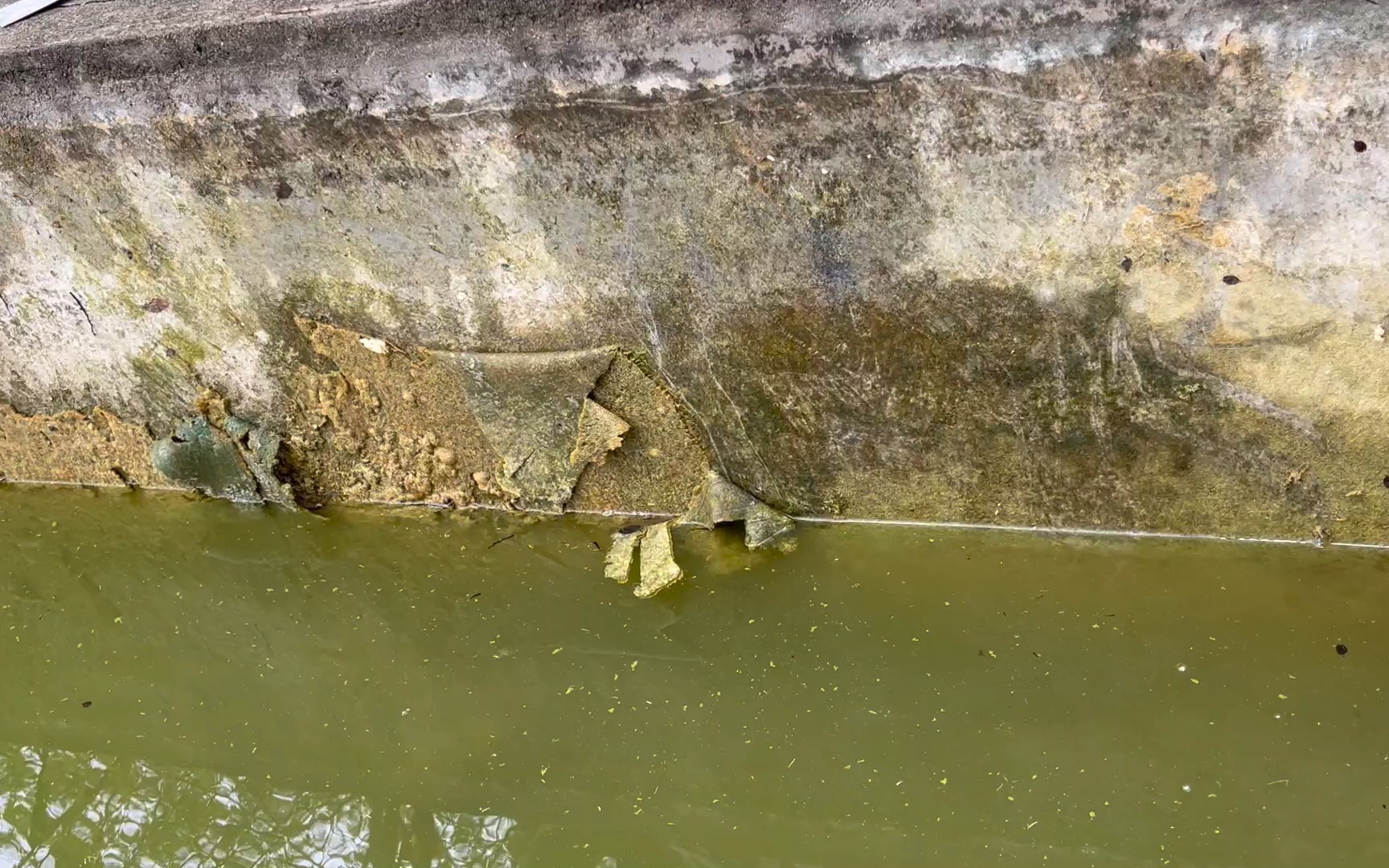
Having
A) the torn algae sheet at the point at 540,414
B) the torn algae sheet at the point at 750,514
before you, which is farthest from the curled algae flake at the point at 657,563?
the torn algae sheet at the point at 540,414

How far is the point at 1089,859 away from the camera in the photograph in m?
1.92

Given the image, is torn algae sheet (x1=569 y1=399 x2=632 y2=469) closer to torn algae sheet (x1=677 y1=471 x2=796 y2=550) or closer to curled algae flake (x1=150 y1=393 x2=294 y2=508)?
torn algae sheet (x1=677 y1=471 x2=796 y2=550)

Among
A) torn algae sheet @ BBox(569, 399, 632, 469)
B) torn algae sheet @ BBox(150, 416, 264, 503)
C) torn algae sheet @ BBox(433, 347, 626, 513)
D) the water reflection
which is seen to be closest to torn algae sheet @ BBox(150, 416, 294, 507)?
torn algae sheet @ BBox(150, 416, 264, 503)

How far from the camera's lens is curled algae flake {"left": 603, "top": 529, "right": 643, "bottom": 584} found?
101 inches

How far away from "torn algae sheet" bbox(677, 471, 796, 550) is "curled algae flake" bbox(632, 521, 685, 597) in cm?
14

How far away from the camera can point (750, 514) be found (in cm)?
252

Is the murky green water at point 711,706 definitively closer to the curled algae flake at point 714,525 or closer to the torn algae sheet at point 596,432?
the curled algae flake at point 714,525

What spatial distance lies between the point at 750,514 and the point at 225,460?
1458mm

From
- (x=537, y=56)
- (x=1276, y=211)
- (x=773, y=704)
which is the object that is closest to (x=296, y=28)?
(x=537, y=56)

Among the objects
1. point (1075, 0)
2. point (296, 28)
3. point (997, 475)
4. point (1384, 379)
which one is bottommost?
point (997, 475)

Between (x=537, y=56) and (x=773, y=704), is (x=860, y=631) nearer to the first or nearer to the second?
(x=773, y=704)

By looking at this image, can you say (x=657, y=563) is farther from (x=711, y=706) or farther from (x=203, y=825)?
(x=203, y=825)

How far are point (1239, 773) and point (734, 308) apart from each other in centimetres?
132

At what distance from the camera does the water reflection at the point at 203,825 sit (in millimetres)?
2207
